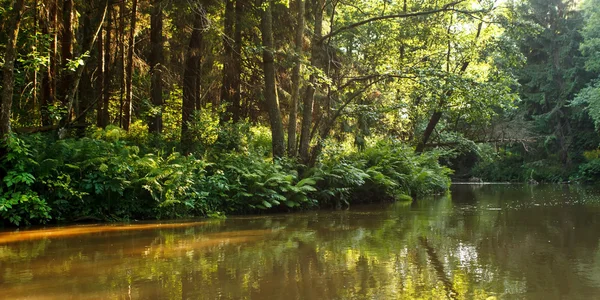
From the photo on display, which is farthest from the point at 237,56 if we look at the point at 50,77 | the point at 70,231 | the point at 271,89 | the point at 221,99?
the point at 70,231

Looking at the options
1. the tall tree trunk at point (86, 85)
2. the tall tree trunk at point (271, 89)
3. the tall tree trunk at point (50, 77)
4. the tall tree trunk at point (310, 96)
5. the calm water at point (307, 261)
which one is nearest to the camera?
the calm water at point (307, 261)

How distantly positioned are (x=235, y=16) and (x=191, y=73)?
2008 mm

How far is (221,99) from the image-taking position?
16281 millimetres

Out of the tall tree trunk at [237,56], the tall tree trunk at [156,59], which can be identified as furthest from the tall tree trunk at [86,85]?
the tall tree trunk at [237,56]

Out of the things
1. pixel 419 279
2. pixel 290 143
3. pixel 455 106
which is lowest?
pixel 419 279

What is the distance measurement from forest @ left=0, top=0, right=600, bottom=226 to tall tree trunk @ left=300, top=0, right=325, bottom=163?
0.06 m

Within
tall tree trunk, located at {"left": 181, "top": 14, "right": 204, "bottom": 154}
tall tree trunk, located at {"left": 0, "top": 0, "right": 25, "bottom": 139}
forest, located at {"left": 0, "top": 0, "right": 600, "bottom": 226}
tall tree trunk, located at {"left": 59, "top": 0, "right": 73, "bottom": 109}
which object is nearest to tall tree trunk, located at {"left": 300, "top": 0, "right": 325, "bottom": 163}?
forest, located at {"left": 0, "top": 0, "right": 600, "bottom": 226}

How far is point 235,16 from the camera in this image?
46.4 ft

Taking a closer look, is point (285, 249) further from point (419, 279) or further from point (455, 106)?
point (455, 106)

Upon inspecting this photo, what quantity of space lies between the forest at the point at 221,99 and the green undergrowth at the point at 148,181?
0.03 meters

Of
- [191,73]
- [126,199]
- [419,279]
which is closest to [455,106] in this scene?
[191,73]

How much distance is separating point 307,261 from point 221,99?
11.5m

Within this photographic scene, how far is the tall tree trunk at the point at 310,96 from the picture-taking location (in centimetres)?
1409

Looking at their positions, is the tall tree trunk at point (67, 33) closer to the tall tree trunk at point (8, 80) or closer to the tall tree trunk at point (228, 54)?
the tall tree trunk at point (8, 80)
